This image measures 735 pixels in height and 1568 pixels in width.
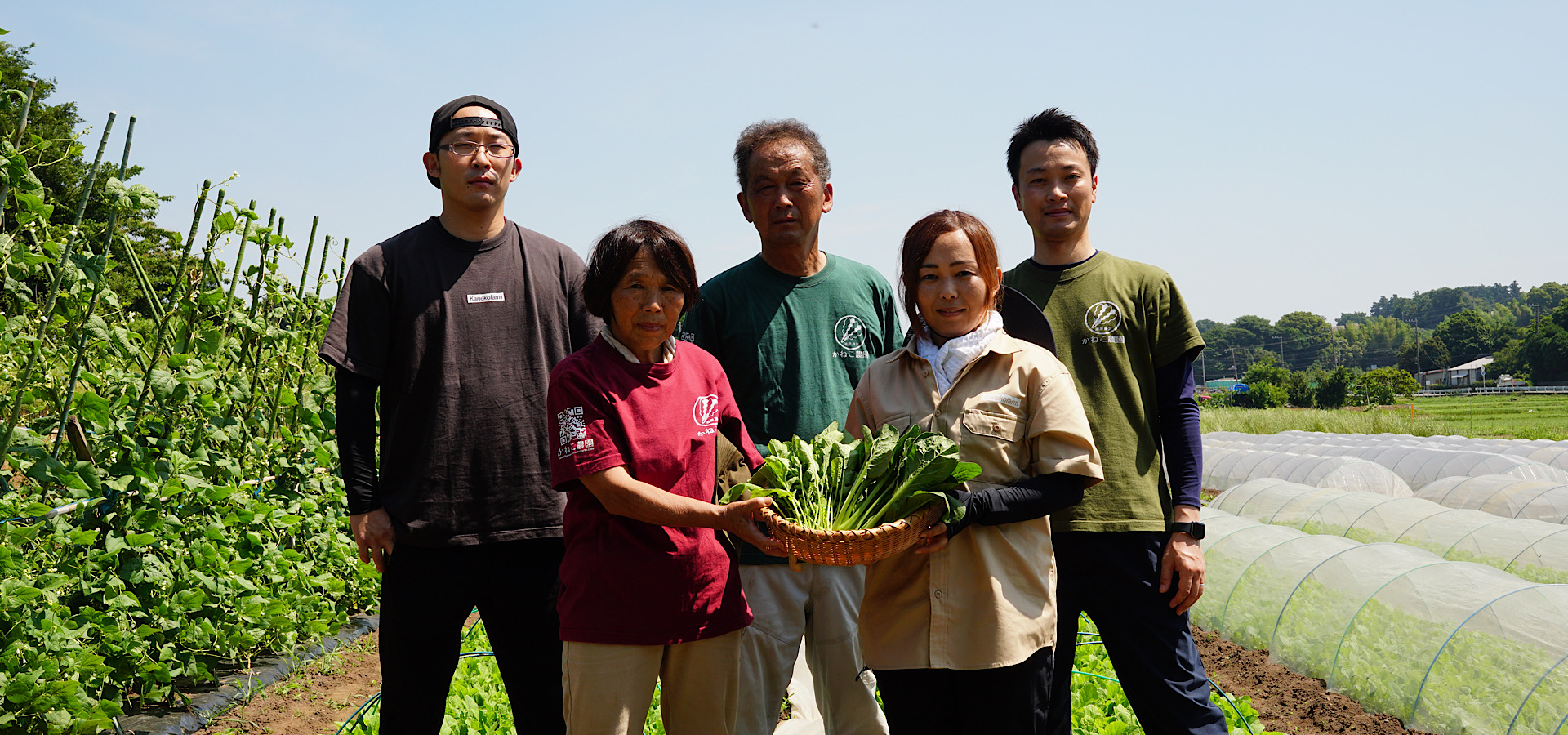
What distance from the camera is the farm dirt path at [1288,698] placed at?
5.23m

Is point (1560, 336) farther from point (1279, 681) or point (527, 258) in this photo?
point (527, 258)

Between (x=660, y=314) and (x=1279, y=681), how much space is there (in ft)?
17.8

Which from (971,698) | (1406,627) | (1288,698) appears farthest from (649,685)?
(1406,627)

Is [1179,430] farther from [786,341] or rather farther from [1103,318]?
[786,341]

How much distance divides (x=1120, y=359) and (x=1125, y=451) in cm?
27

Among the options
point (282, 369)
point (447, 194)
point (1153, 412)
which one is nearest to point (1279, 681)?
point (1153, 412)

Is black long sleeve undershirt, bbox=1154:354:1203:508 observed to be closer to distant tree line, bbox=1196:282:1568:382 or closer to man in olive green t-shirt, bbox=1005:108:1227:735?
man in olive green t-shirt, bbox=1005:108:1227:735

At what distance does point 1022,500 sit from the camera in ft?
7.35

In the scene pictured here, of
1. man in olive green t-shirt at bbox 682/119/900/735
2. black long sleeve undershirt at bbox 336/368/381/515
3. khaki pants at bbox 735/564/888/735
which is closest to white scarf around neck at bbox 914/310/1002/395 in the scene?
man in olive green t-shirt at bbox 682/119/900/735

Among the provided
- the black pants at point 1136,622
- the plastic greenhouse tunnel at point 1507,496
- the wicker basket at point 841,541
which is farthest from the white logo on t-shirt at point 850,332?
the plastic greenhouse tunnel at point 1507,496

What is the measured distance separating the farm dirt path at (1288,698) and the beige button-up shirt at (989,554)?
12.6 ft

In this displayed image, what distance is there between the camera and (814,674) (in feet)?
10.3

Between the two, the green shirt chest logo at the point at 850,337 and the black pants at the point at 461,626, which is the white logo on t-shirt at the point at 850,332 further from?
the black pants at the point at 461,626

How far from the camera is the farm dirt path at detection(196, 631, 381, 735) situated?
4258 mm
